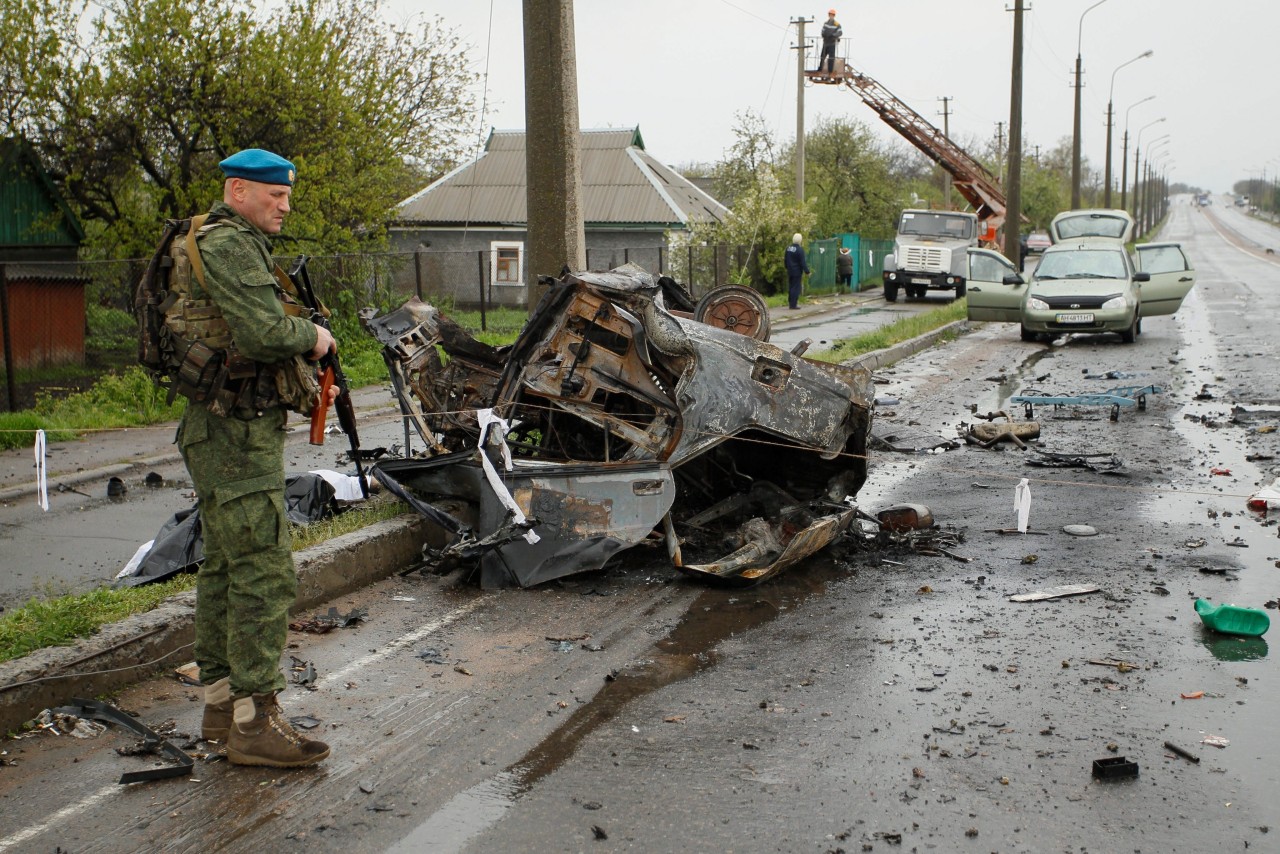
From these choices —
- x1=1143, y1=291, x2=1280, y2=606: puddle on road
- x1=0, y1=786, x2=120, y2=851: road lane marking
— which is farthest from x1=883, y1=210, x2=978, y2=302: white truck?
x1=0, y1=786, x2=120, y2=851: road lane marking

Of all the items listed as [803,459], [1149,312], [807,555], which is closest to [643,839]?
[807,555]

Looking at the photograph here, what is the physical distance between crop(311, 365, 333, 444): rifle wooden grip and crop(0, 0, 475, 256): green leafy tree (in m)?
15.9

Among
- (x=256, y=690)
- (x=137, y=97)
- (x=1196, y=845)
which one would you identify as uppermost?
(x=137, y=97)

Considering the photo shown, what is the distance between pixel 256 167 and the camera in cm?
404

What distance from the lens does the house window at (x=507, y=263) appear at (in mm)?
36312

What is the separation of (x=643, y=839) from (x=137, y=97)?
725 inches

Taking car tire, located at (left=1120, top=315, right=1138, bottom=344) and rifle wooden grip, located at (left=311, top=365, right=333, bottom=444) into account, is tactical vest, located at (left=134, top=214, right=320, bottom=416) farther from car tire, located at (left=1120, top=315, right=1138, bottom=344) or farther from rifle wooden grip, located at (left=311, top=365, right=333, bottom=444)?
car tire, located at (left=1120, top=315, right=1138, bottom=344)

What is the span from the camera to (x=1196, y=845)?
3.42 m

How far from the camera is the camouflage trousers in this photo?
402 cm

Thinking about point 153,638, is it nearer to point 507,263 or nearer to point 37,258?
point 37,258

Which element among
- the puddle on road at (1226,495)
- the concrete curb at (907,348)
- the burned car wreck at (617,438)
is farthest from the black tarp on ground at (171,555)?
the concrete curb at (907,348)

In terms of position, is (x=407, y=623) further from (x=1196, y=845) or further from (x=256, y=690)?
(x=1196, y=845)

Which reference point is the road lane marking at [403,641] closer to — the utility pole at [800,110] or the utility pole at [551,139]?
the utility pole at [551,139]

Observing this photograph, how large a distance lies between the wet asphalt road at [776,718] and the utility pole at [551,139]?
165 inches
